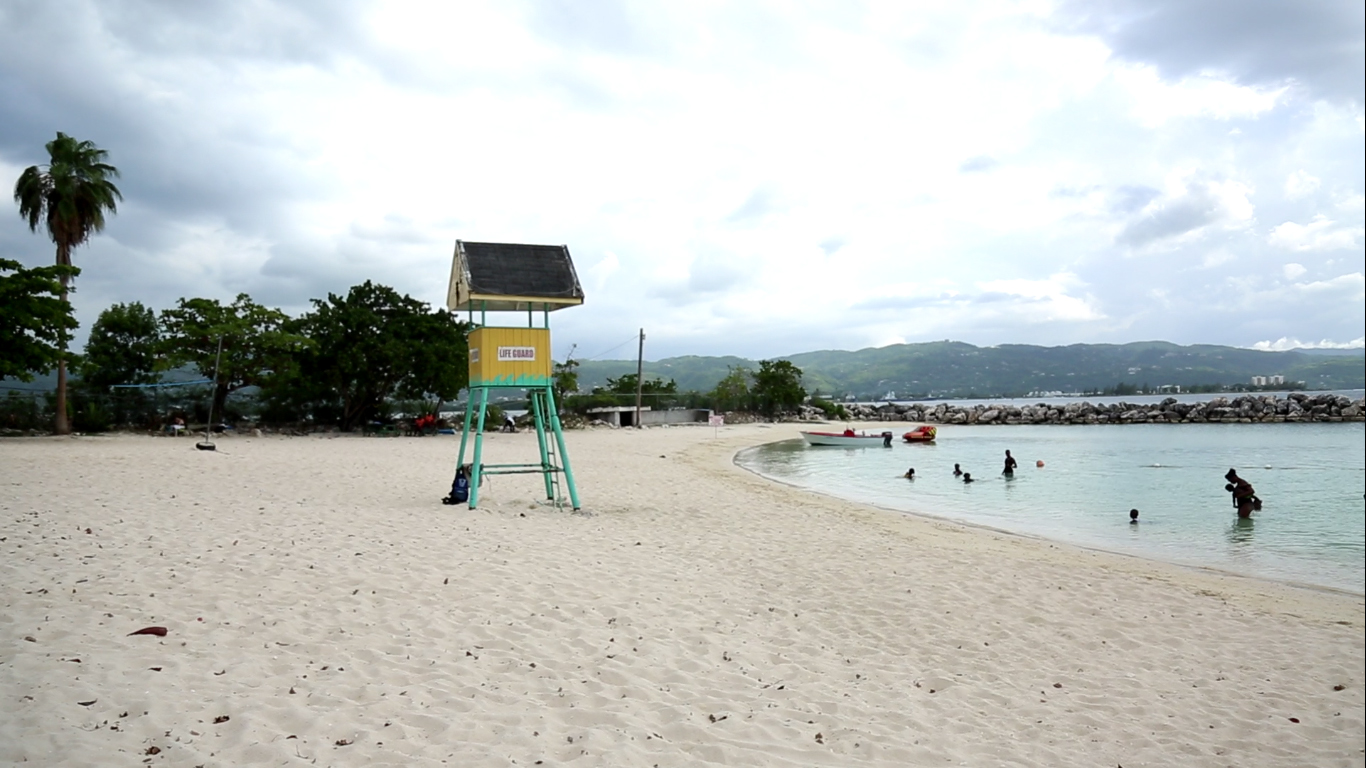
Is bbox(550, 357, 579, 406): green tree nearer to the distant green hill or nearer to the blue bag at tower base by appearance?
the distant green hill

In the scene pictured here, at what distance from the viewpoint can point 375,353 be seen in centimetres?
3069

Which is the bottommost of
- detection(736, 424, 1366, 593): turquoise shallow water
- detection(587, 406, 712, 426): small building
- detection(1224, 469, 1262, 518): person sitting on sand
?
detection(736, 424, 1366, 593): turquoise shallow water

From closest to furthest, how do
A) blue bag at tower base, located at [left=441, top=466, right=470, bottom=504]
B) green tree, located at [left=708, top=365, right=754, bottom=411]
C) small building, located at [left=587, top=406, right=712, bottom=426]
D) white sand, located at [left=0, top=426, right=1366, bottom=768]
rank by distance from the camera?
white sand, located at [left=0, top=426, right=1366, bottom=768]
blue bag at tower base, located at [left=441, top=466, right=470, bottom=504]
small building, located at [left=587, top=406, right=712, bottom=426]
green tree, located at [left=708, top=365, right=754, bottom=411]

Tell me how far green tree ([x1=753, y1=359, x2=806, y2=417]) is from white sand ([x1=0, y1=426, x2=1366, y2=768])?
5128cm

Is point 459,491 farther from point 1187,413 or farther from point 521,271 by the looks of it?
point 1187,413

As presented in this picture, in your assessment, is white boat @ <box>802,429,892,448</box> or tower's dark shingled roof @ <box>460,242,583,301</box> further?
white boat @ <box>802,429,892,448</box>

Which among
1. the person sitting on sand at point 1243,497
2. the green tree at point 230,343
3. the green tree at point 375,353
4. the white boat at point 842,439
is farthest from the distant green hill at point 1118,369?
the green tree at point 230,343

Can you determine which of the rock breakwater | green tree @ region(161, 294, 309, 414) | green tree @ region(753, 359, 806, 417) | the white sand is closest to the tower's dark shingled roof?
the white sand

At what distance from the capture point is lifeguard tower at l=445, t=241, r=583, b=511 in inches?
474

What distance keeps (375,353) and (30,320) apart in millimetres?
11618

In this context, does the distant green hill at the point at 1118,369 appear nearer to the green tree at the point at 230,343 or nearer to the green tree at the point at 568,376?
the green tree at the point at 568,376

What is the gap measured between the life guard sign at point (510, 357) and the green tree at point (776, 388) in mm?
49725

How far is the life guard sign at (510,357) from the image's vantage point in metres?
12.2

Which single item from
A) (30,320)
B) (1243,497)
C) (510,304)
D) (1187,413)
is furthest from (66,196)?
(1187,413)
